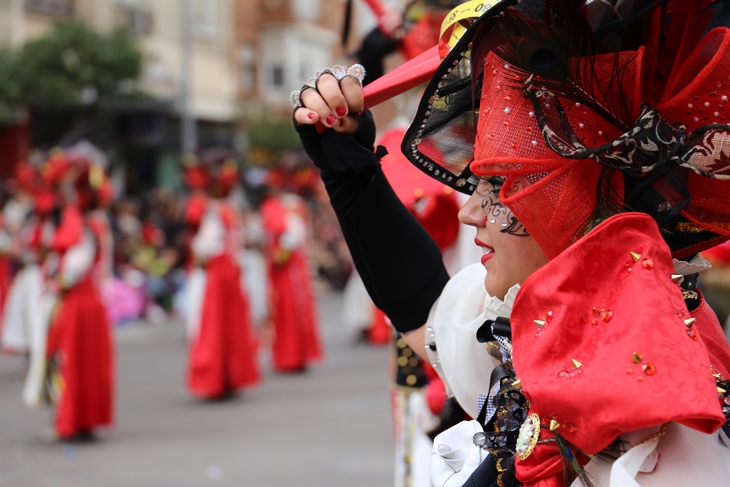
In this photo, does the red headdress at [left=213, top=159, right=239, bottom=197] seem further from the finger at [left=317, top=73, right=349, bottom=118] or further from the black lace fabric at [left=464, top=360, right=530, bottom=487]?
the black lace fabric at [left=464, top=360, right=530, bottom=487]

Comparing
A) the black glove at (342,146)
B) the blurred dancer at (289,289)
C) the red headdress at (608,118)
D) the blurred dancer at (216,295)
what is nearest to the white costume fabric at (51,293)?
→ the blurred dancer at (216,295)

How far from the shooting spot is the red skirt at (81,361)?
6.22 meters

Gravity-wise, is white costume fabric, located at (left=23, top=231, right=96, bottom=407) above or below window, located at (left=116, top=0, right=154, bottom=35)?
below

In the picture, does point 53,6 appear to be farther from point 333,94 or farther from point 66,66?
point 333,94

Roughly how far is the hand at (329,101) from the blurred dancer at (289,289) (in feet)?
24.8

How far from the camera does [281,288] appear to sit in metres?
9.28

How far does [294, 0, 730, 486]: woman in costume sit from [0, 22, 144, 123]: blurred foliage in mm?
14620

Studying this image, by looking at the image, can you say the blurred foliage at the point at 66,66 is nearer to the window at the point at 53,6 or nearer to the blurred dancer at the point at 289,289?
the window at the point at 53,6

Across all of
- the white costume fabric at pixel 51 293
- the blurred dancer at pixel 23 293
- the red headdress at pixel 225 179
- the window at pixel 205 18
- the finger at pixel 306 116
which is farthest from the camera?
the window at pixel 205 18

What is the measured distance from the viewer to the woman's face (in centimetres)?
137

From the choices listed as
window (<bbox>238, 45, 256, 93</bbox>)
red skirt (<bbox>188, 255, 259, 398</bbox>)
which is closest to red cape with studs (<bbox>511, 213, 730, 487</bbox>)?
red skirt (<bbox>188, 255, 259, 398</bbox>)

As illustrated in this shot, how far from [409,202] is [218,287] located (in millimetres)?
5473

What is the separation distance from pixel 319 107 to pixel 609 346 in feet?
2.07

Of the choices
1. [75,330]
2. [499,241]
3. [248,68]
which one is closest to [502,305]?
[499,241]
